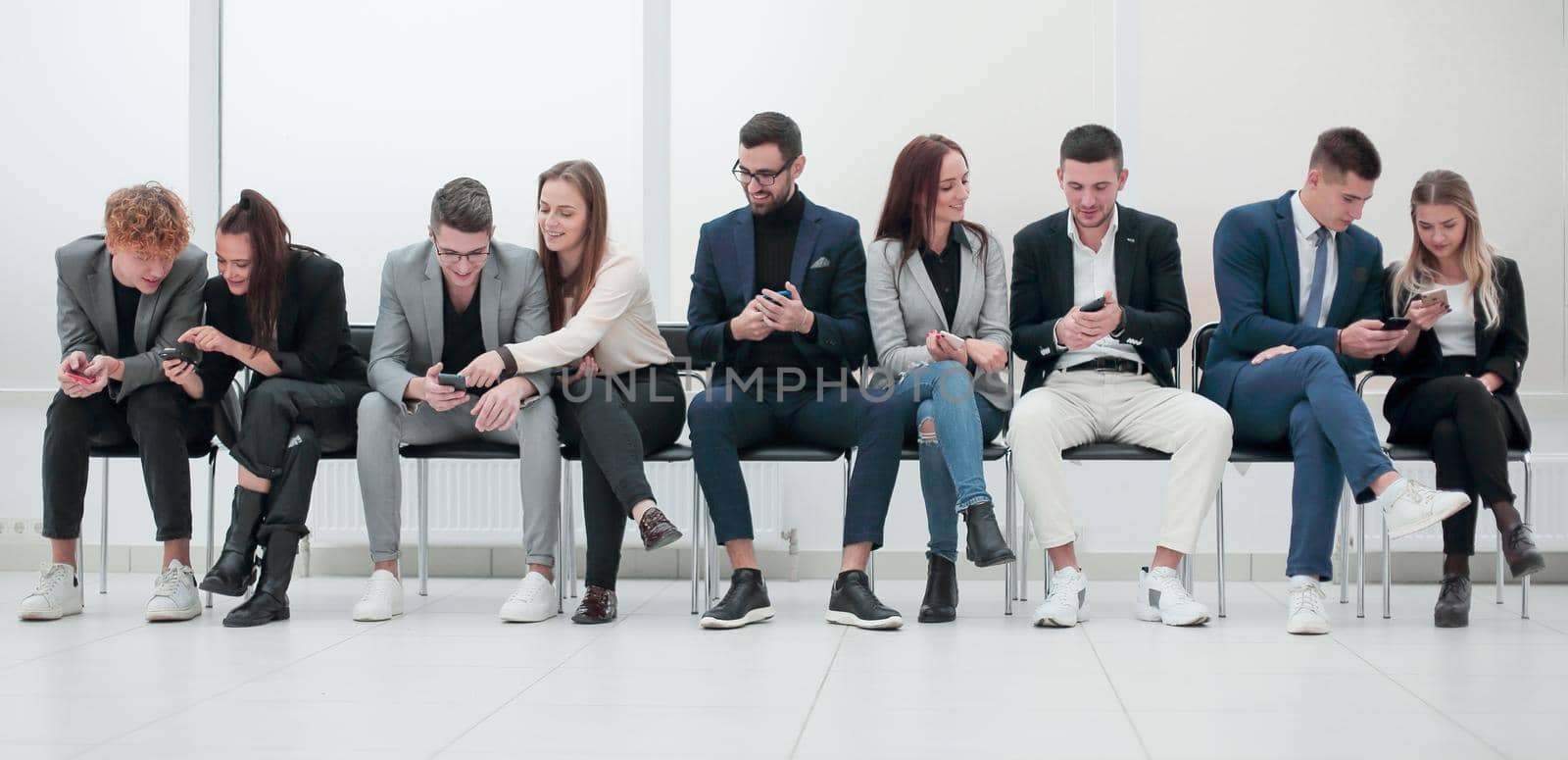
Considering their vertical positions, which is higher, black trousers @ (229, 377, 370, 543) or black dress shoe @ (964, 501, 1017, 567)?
black trousers @ (229, 377, 370, 543)

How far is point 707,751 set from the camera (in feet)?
6.50

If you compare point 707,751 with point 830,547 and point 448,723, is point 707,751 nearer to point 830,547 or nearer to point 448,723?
point 448,723

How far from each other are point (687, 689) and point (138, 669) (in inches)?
41.3

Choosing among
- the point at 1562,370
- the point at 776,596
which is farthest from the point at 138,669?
the point at 1562,370

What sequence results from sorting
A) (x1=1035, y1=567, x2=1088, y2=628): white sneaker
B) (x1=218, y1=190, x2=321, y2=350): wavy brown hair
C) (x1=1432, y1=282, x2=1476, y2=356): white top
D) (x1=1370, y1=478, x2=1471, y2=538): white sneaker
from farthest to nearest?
(x1=1432, y1=282, x2=1476, y2=356): white top
(x1=218, y1=190, x2=321, y2=350): wavy brown hair
(x1=1035, y1=567, x2=1088, y2=628): white sneaker
(x1=1370, y1=478, x2=1471, y2=538): white sneaker

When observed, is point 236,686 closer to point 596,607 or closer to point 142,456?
point 596,607

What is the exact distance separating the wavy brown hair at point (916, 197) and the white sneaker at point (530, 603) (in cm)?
114

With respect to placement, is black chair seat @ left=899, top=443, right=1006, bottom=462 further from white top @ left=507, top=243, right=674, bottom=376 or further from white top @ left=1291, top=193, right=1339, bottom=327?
white top @ left=1291, top=193, right=1339, bottom=327

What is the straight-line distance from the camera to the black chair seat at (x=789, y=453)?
3287mm

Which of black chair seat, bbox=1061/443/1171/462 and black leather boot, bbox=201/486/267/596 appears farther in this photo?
→ black chair seat, bbox=1061/443/1171/462

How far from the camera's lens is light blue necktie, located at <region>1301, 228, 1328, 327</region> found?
11.3 ft

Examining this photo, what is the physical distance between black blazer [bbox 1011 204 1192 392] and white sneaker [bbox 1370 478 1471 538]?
634 millimetres

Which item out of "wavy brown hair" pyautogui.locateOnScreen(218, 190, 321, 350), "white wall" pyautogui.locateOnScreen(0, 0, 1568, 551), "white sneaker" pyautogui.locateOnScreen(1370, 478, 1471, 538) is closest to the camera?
"white sneaker" pyautogui.locateOnScreen(1370, 478, 1471, 538)

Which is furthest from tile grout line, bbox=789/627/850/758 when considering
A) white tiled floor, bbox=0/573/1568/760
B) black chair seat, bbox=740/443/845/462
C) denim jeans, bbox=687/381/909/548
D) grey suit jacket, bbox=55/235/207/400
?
grey suit jacket, bbox=55/235/207/400
